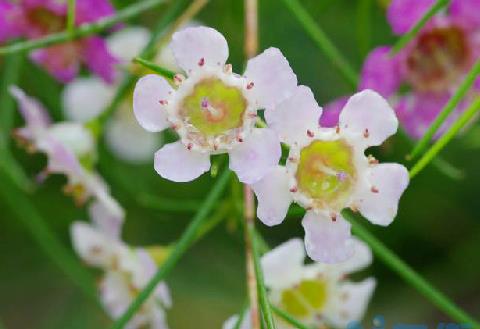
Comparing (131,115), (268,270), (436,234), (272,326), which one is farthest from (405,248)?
(272,326)

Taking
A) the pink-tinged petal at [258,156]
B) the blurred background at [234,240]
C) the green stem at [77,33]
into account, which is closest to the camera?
the pink-tinged petal at [258,156]

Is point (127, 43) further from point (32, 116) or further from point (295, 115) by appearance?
point (295, 115)

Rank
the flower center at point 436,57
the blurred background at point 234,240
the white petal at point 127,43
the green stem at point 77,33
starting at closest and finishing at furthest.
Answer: the green stem at point 77,33, the flower center at point 436,57, the white petal at point 127,43, the blurred background at point 234,240

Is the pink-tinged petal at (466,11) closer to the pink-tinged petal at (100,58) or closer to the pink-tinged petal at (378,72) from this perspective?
the pink-tinged petal at (378,72)

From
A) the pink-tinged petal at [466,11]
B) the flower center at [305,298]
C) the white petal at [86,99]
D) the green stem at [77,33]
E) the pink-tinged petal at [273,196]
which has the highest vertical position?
the green stem at [77,33]

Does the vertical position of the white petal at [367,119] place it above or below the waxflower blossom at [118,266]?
above

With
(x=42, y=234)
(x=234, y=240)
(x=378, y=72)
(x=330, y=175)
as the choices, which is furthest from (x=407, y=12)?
(x=234, y=240)

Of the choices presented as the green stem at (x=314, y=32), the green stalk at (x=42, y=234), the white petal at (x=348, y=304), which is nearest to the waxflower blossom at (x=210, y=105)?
the green stem at (x=314, y=32)

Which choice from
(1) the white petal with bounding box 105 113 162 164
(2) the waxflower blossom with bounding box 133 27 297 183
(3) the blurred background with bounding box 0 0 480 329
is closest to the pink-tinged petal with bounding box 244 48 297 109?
(2) the waxflower blossom with bounding box 133 27 297 183
